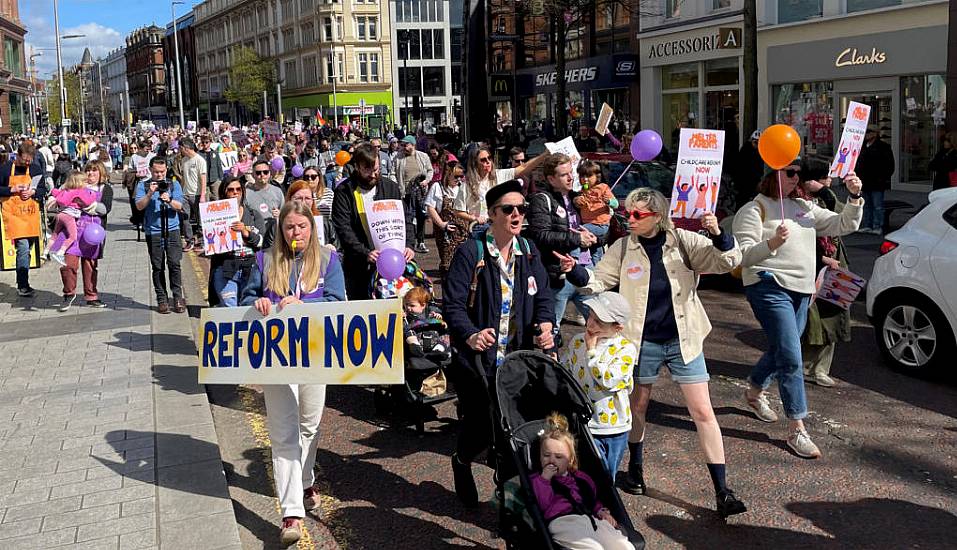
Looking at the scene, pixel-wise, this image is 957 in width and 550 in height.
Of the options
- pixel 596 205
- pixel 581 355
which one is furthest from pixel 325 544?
pixel 596 205

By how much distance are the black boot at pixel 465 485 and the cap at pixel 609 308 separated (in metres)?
1.23

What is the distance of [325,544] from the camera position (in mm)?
4871

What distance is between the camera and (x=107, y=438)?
21.3ft

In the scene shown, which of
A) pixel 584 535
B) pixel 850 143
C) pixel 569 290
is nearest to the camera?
pixel 584 535

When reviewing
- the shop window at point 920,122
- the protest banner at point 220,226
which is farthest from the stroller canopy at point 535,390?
the shop window at point 920,122

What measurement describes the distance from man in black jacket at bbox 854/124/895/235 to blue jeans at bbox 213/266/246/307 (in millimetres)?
12079

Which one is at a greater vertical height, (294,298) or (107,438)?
(294,298)

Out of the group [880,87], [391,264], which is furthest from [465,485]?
[880,87]

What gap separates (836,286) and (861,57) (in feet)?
57.4

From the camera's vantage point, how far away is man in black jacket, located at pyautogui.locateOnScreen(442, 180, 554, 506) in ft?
16.1

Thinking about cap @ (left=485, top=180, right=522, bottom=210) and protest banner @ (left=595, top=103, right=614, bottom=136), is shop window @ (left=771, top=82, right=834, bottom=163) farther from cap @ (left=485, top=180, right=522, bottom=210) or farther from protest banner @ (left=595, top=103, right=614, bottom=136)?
cap @ (left=485, top=180, right=522, bottom=210)

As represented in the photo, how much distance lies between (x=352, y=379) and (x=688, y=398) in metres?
1.84

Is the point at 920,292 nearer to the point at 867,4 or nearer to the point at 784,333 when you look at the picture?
the point at 784,333

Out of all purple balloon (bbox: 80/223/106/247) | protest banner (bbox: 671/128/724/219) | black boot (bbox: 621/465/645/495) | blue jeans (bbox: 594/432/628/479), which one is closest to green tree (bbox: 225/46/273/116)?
Answer: purple balloon (bbox: 80/223/106/247)
